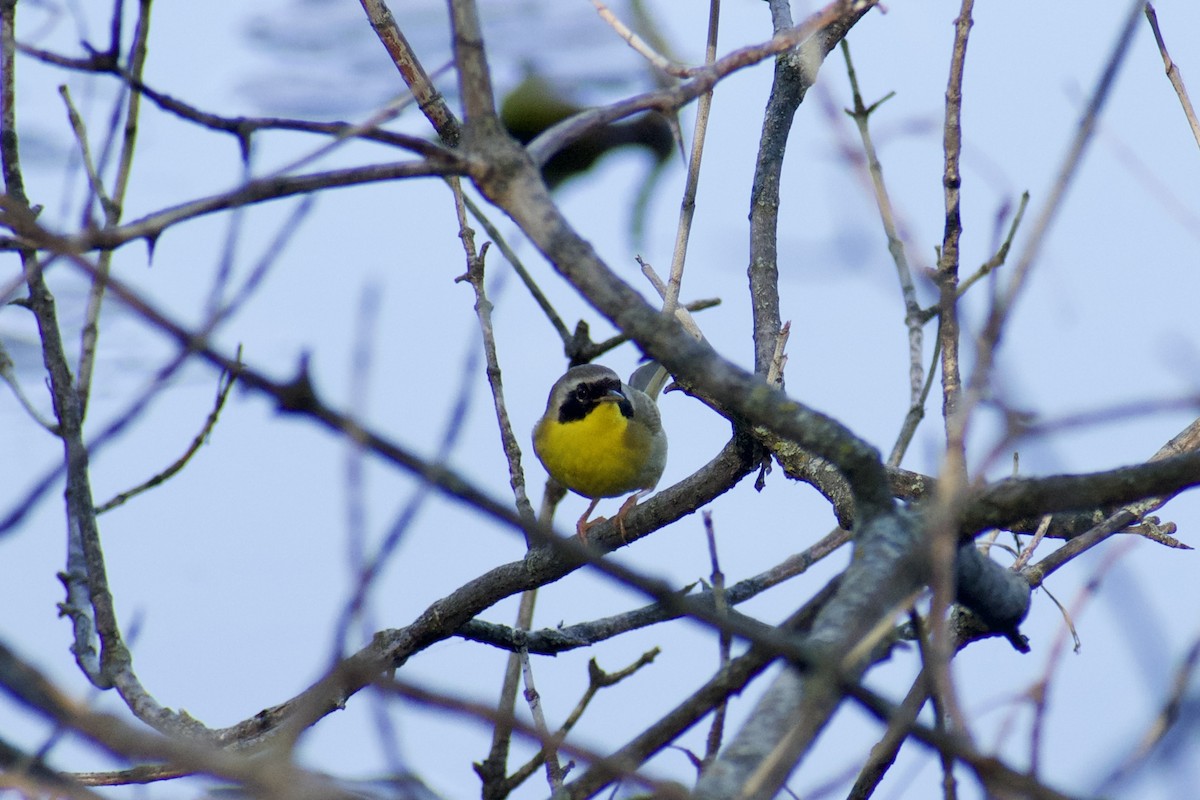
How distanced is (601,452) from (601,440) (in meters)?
0.06

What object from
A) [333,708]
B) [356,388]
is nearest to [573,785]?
[356,388]

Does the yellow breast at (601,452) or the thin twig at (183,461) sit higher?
the yellow breast at (601,452)

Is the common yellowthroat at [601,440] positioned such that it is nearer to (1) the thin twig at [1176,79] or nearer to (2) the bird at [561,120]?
(2) the bird at [561,120]

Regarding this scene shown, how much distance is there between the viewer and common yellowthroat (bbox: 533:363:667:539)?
230 inches

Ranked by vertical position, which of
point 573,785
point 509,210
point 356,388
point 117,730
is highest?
point 509,210

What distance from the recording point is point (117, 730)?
99 cm

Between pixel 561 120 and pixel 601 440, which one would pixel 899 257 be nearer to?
pixel 561 120

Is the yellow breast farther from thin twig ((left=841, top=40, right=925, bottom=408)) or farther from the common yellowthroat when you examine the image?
thin twig ((left=841, top=40, right=925, bottom=408))

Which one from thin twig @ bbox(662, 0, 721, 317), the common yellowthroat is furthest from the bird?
the common yellowthroat

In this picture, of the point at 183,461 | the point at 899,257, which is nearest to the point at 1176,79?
the point at 899,257

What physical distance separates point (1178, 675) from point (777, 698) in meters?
0.47

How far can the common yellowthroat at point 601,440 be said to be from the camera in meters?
5.85

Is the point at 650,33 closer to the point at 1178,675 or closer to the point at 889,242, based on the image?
the point at 889,242

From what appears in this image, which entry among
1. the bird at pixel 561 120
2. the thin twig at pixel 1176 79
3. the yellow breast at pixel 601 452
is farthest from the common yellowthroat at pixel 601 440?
the thin twig at pixel 1176 79
